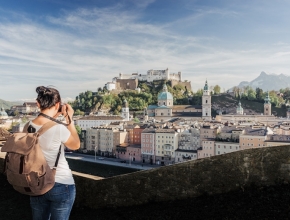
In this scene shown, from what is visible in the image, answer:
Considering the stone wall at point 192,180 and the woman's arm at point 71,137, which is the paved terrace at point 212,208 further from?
the woman's arm at point 71,137

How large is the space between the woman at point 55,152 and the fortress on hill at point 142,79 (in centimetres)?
6295

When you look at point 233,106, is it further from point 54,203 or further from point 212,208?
point 54,203

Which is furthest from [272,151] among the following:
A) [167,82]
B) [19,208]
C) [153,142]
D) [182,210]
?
[167,82]

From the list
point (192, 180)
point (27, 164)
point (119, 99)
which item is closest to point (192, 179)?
point (192, 180)

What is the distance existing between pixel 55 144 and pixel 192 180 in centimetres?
196

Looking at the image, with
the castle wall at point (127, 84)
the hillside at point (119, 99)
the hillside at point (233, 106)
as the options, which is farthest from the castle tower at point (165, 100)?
the castle wall at point (127, 84)

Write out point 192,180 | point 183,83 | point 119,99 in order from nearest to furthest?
1. point 192,180
2. point 119,99
3. point 183,83

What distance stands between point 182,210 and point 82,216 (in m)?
1.10

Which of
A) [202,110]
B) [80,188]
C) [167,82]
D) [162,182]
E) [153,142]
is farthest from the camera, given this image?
[167,82]

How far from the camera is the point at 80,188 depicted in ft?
11.6

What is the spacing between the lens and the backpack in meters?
1.47

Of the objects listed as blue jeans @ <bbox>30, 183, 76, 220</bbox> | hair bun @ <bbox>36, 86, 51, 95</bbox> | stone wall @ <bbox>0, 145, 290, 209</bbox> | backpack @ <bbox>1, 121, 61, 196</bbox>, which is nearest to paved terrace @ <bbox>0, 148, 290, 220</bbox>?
stone wall @ <bbox>0, 145, 290, 209</bbox>

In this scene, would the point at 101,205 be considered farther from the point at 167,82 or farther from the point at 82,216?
the point at 167,82

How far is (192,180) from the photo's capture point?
319 centimetres
